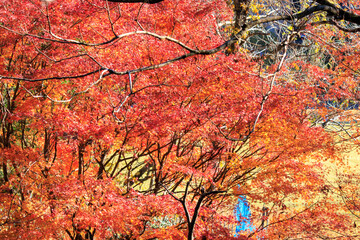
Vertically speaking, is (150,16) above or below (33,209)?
above

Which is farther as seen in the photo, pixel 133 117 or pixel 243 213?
pixel 243 213

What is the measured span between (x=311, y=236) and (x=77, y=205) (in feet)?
25.1

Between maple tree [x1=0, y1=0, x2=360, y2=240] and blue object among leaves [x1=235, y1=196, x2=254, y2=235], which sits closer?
maple tree [x1=0, y1=0, x2=360, y2=240]

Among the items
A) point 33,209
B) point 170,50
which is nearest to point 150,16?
point 170,50

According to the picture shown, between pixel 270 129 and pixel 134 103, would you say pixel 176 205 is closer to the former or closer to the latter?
pixel 134 103

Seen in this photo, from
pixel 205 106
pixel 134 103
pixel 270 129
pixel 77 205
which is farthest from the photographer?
pixel 270 129

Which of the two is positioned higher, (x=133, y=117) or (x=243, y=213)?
(x=133, y=117)

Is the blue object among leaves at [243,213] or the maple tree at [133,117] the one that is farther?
the blue object among leaves at [243,213]

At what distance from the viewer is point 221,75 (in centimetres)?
1001

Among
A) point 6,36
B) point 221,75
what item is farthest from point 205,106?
point 6,36

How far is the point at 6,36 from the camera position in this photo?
10141mm

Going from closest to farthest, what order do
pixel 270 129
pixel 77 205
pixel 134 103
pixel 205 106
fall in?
pixel 77 205, pixel 205 106, pixel 134 103, pixel 270 129

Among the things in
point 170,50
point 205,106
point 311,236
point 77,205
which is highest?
point 170,50

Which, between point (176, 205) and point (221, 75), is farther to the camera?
point (221, 75)
